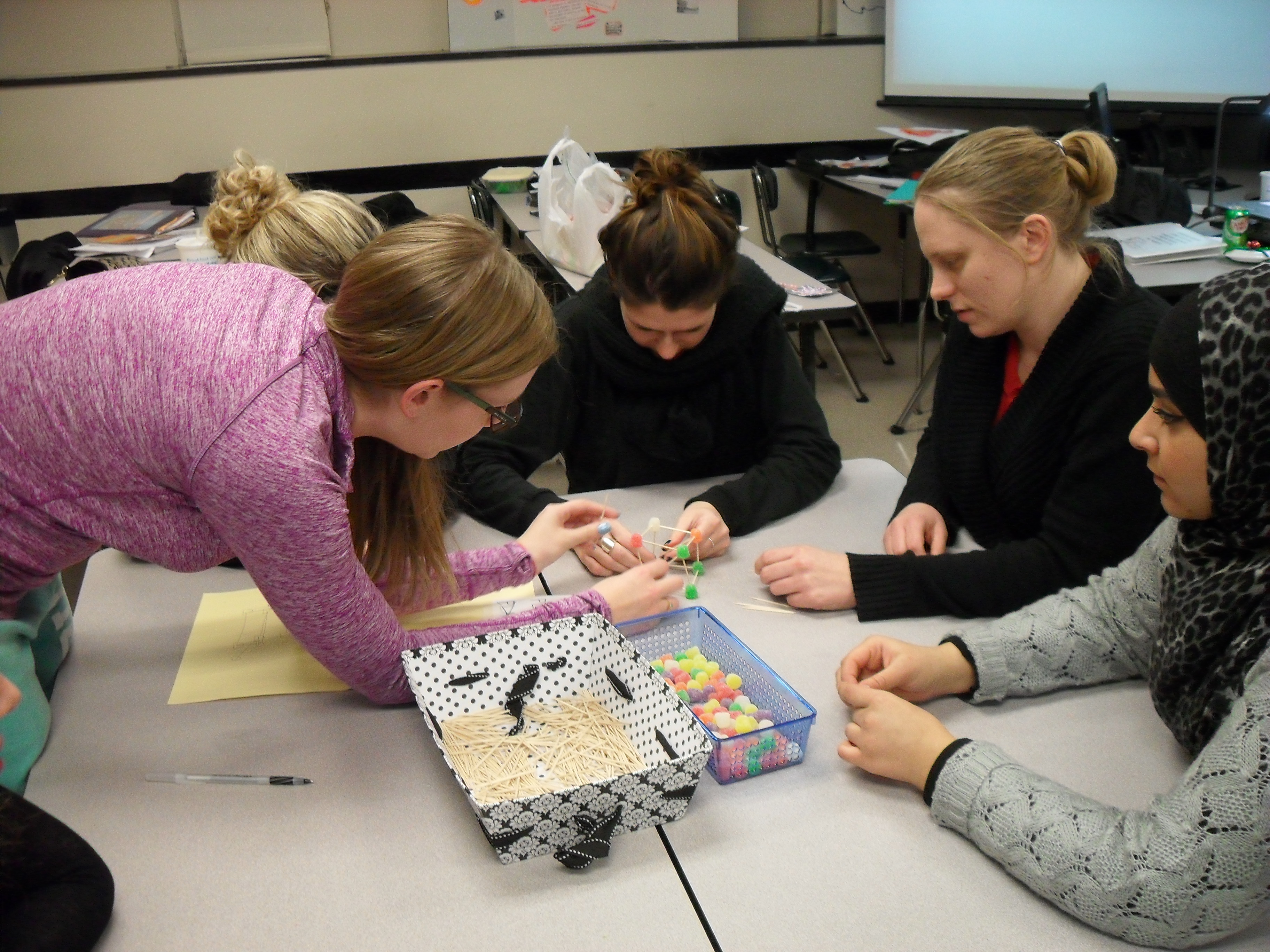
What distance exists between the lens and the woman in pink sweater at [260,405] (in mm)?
1070

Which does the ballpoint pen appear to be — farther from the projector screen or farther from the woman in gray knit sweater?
the projector screen

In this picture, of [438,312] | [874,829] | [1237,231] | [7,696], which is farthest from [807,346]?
[7,696]

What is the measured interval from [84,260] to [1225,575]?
2.88m

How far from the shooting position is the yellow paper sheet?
51.1 inches

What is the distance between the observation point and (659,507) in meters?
1.77

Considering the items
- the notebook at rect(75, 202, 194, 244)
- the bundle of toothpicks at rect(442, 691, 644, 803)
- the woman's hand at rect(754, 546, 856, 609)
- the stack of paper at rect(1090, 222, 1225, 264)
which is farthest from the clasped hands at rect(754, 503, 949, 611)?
the notebook at rect(75, 202, 194, 244)

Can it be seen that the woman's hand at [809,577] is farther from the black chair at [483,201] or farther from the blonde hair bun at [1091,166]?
the black chair at [483,201]

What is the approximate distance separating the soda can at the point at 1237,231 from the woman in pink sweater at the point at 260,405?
2.45m

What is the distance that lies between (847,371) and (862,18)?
1771mm

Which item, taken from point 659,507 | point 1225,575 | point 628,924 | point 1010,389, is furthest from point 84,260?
point 1225,575

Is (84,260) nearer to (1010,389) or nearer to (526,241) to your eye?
(526,241)

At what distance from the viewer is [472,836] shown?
1.05 metres

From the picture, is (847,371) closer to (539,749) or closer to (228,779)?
(539,749)

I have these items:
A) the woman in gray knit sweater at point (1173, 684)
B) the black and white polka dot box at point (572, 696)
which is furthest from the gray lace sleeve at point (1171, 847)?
the black and white polka dot box at point (572, 696)
